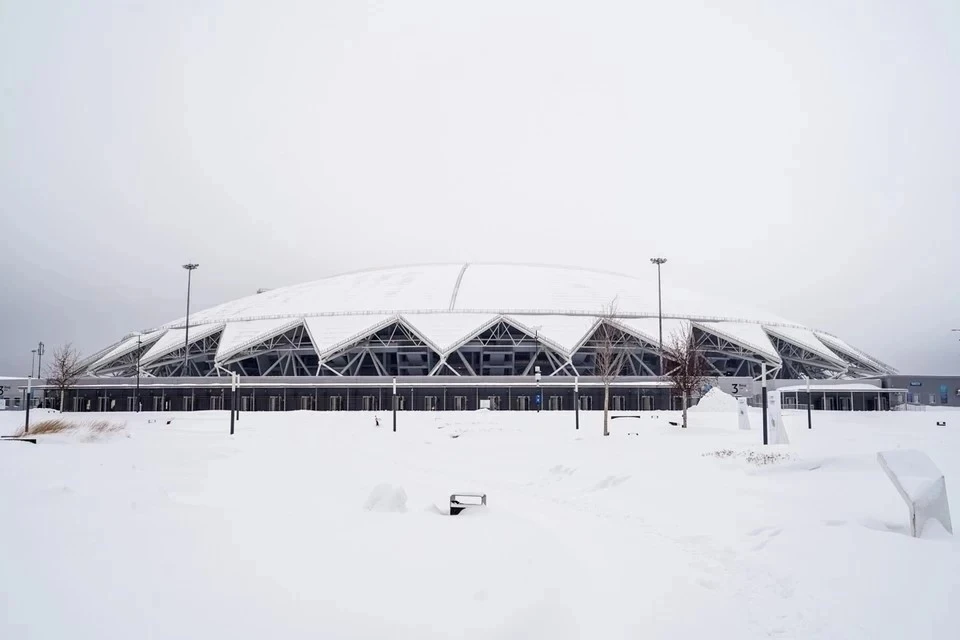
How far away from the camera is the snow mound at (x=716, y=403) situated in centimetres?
4112

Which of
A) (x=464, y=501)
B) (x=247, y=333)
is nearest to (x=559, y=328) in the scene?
(x=247, y=333)

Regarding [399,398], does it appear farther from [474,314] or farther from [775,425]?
[775,425]

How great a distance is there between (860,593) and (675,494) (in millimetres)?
6605

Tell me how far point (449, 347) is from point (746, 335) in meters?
27.2

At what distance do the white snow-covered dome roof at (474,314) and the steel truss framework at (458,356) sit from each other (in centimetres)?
67

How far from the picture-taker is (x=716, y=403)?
4188 cm

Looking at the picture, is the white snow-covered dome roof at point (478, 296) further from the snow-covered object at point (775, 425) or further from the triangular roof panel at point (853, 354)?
the snow-covered object at point (775, 425)

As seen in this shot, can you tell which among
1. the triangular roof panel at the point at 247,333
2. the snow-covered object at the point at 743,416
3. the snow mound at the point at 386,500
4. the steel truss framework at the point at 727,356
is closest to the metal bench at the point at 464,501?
the snow mound at the point at 386,500

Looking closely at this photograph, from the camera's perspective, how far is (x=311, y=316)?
61.2m

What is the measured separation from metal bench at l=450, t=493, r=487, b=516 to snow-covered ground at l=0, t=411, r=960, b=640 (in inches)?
14.1

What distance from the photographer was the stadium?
50.1 metres

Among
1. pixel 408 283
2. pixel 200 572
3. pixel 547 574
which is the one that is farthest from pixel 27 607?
pixel 408 283

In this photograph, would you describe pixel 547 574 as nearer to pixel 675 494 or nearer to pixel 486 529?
pixel 486 529

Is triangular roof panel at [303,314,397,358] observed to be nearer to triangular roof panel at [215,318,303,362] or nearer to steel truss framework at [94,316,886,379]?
steel truss framework at [94,316,886,379]
